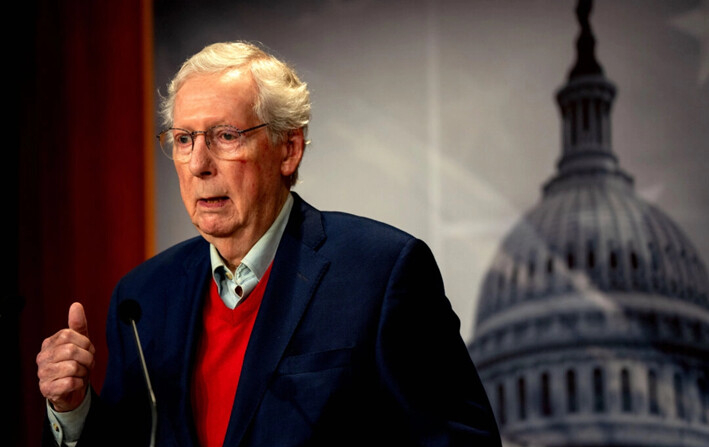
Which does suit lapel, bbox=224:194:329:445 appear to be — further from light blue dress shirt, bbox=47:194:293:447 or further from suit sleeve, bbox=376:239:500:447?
suit sleeve, bbox=376:239:500:447

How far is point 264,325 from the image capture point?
4.28 feet

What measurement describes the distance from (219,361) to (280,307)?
0.51 feet

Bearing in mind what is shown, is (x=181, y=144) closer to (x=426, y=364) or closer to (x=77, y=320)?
(x=77, y=320)

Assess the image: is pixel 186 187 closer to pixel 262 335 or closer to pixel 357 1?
pixel 262 335

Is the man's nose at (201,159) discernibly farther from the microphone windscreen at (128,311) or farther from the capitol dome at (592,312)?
the capitol dome at (592,312)

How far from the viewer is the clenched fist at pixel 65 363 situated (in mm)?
1234

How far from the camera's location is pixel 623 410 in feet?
Answer: 9.79

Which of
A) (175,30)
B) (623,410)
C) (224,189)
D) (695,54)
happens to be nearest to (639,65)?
(695,54)

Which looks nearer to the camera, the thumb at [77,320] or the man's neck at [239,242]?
the thumb at [77,320]

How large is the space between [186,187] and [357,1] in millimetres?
2114

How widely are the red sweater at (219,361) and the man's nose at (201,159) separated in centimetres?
21

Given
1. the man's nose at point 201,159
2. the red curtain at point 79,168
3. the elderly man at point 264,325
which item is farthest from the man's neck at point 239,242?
the red curtain at point 79,168

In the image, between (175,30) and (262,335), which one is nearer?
(262,335)

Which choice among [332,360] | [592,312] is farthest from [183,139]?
[592,312]
